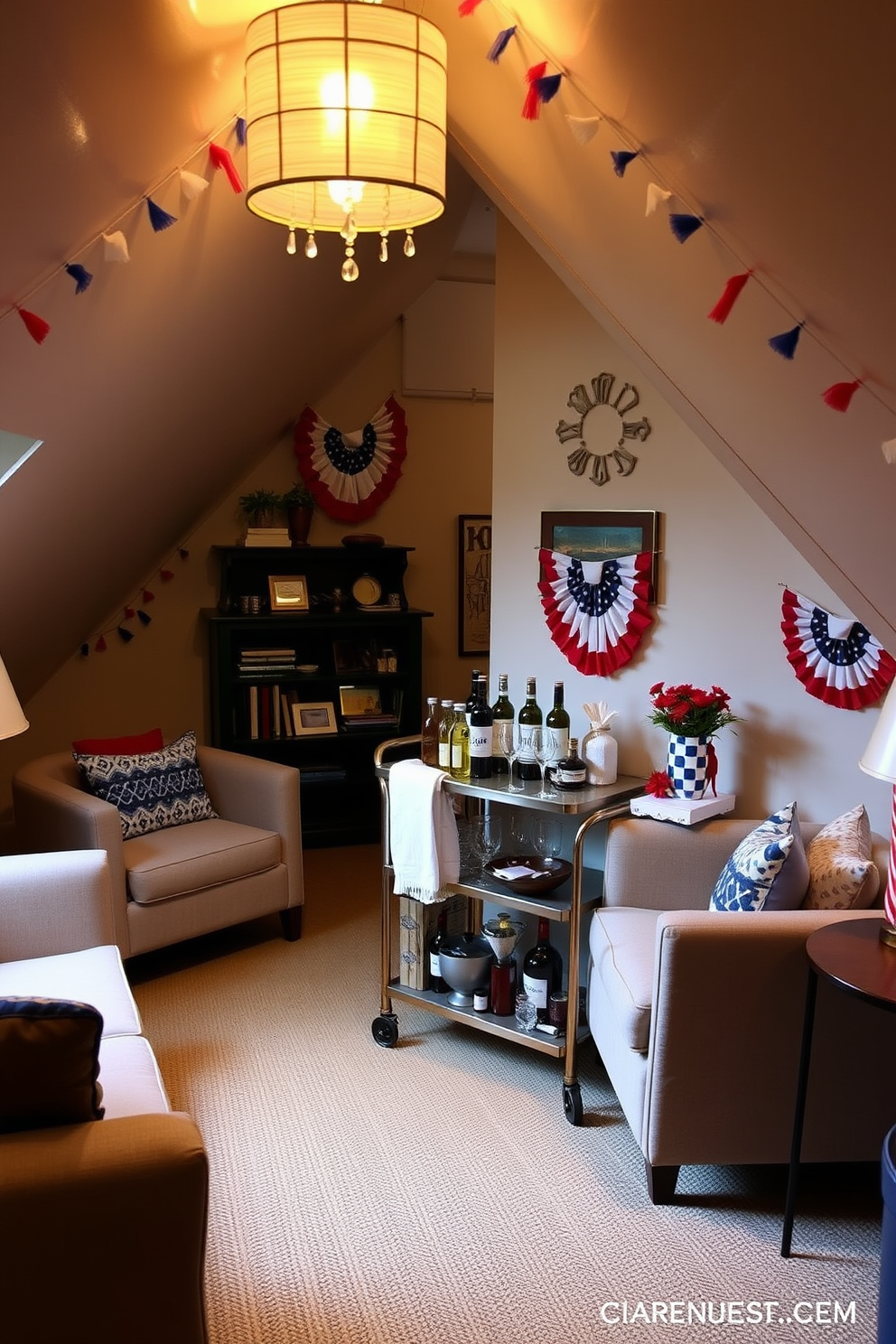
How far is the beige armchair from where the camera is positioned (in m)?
3.63

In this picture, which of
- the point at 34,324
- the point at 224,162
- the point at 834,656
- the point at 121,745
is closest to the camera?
the point at 34,324

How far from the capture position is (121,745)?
→ 417 centimetres

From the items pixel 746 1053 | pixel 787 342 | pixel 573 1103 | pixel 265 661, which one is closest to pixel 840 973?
pixel 746 1053

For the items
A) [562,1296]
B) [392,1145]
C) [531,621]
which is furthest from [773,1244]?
[531,621]

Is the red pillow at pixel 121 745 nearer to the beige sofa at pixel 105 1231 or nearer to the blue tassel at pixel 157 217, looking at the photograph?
the blue tassel at pixel 157 217

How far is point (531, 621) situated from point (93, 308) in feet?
5.93

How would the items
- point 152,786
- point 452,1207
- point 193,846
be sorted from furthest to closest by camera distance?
point 152,786 → point 193,846 → point 452,1207

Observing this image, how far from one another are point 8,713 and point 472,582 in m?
3.49

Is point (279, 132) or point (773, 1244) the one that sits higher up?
point (279, 132)

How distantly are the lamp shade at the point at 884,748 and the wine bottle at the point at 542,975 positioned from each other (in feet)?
3.84

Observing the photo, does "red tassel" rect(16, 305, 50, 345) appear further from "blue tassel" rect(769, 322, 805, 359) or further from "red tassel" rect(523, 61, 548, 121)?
"blue tassel" rect(769, 322, 805, 359)

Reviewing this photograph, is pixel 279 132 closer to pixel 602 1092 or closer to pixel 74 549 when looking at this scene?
pixel 74 549

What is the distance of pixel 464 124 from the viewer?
9.02 ft

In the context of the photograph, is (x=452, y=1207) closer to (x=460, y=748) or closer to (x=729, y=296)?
(x=460, y=748)
